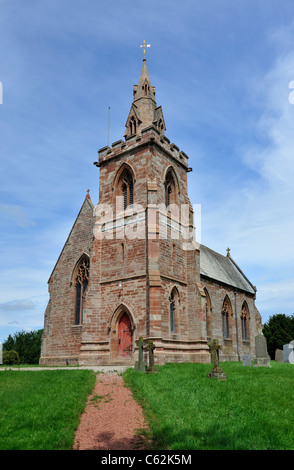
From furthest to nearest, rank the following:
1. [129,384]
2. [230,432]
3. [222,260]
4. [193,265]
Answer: [222,260], [193,265], [129,384], [230,432]

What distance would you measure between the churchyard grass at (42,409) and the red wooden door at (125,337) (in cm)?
657

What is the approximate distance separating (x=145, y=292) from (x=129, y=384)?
7.65 meters

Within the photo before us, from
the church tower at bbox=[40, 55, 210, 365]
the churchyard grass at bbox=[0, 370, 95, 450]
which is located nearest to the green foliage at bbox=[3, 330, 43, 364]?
the church tower at bbox=[40, 55, 210, 365]

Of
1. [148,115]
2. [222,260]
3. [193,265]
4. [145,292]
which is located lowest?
[145,292]

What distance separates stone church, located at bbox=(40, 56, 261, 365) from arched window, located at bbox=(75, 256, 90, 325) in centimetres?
7

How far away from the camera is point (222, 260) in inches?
1439

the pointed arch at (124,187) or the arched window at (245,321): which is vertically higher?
the pointed arch at (124,187)

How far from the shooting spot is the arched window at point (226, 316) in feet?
96.6

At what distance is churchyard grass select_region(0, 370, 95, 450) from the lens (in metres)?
6.94

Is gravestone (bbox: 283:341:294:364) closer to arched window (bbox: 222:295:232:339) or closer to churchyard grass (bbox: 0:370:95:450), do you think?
arched window (bbox: 222:295:232:339)

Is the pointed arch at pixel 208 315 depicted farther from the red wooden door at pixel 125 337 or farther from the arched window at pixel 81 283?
the arched window at pixel 81 283

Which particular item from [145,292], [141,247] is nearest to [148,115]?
[141,247]

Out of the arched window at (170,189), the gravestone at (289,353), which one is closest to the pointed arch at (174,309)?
the arched window at (170,189)

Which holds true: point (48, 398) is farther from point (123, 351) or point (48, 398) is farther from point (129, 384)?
point (123, 351)
